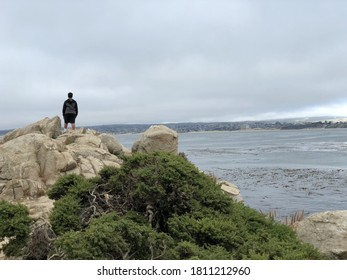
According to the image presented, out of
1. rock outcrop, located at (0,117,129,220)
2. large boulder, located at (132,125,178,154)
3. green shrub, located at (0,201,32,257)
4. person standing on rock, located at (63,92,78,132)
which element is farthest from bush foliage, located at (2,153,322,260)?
person standing on rock, located at (63,92,78,132)

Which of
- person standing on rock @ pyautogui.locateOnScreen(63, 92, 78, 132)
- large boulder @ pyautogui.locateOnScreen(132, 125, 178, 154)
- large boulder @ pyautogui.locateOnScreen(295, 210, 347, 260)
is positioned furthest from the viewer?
large boulder @ pyautogui.locateOnScreen(132, 125, 178, 154)

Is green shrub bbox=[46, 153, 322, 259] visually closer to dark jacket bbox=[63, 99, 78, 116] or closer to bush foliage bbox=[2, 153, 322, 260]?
bush foliage bbox=[2, 153, 322, 260]

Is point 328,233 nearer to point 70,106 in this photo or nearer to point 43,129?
point 70,106

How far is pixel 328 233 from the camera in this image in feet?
32.9

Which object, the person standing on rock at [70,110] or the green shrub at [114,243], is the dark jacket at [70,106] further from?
the green shrub at [114,243]

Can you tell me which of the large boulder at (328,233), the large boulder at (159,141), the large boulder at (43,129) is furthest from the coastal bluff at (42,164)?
the large boulder at (328,233)

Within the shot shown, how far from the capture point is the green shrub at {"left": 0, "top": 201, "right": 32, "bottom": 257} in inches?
295

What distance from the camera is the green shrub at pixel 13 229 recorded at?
748cm

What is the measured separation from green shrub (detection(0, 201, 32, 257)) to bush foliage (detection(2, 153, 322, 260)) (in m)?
0.58

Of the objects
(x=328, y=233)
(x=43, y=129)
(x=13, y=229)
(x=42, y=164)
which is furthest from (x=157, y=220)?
(x=43, y=129)
